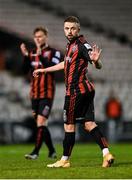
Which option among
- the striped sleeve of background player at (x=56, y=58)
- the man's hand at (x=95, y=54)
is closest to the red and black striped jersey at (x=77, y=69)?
the man's hand at (x=95, y=54)

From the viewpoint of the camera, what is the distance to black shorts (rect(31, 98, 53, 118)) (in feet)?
43.1

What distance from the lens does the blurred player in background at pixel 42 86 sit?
13.0 meters

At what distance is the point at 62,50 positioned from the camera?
86.2 feet

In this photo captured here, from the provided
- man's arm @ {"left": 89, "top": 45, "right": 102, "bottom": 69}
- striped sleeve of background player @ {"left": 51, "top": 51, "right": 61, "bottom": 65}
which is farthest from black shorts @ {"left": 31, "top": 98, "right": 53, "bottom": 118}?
man's arm @ {"left": 89, "top": 45, "right": 102, "bottom": 69}

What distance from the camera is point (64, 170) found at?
9.62 metres

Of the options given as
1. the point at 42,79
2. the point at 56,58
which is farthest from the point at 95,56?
the point at 42,79

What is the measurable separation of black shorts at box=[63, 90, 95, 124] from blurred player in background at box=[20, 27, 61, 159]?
2888 mm

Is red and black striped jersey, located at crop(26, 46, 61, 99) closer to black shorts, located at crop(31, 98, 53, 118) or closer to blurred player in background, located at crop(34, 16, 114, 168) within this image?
black shorts, located at crop(31, 98, 53, 118)

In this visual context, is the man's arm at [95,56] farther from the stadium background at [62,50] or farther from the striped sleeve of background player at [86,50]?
the stadium background at [62,50]

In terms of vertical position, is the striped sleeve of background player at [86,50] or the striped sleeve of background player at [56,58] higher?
the striped sleeve of background player at [86,50]

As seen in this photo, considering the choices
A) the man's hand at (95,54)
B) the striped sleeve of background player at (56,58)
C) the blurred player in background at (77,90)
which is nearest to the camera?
the man's hand at (95,54)

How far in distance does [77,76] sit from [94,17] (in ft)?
63.8

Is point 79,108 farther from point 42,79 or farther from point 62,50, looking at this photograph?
point 62,50

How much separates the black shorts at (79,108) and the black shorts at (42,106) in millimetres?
2949
